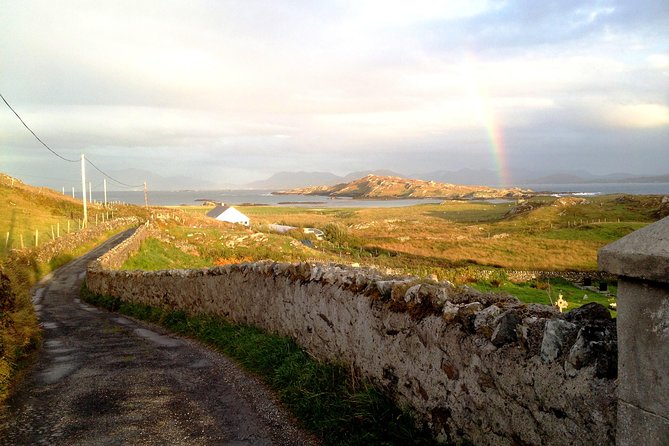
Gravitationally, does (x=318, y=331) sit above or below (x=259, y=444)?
above

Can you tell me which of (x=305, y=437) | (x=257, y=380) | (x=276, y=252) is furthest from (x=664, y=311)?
(x=276, y=252)

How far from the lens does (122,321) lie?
1516cm

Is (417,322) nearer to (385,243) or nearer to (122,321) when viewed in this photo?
(122,321)

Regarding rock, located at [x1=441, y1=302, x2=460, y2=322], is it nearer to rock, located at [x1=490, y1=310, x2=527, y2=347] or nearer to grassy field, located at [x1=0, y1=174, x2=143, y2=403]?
rock, located at [x1=490, y1=310, x2=527, y2=347]

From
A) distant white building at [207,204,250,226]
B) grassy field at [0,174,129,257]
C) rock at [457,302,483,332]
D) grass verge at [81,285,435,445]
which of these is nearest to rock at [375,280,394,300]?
grass verge at [81,285,435,445]

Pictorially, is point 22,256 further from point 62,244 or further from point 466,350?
point 466,350

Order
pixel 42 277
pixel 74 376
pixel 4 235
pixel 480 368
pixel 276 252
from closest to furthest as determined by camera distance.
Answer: pixel 480 368 → pixel 74 376 → pixel 42 277 → pixel 4 235 → pixel 276 252

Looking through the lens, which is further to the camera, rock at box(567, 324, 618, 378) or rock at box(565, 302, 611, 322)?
rock at box(565, 302, 611, 322)

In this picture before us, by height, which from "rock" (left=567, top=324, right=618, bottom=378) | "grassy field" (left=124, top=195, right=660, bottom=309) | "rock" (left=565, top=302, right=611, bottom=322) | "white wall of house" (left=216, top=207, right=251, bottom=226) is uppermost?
"rock" (left=565, top=302, right=611, bottom=322)

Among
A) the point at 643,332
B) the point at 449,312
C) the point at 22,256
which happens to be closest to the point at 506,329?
the point at 449,312


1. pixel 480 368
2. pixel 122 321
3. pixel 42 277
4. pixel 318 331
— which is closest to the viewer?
pixel 480 368

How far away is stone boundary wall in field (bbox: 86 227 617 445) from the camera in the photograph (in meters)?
3.24

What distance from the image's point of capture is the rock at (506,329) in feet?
12.7

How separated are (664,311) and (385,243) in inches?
2404
